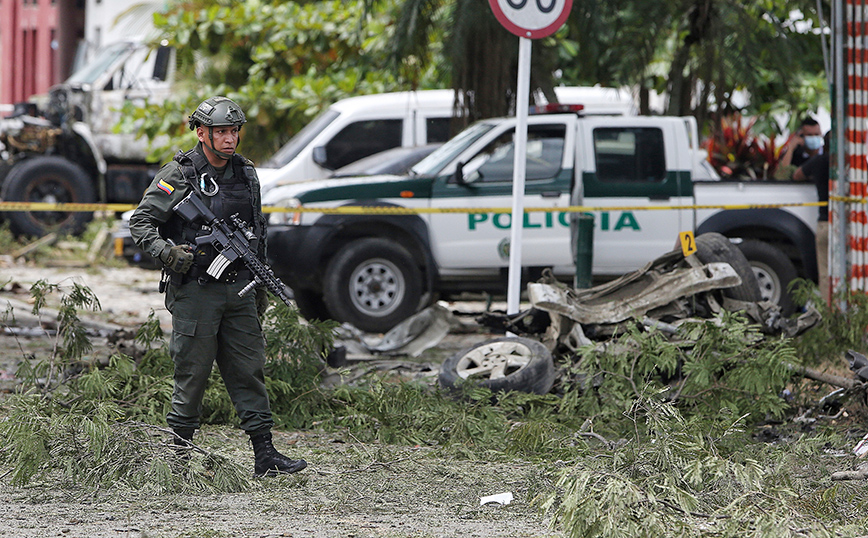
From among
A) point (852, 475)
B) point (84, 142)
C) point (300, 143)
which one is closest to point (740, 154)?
point (300, 143)

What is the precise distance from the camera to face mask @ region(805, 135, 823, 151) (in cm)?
1130

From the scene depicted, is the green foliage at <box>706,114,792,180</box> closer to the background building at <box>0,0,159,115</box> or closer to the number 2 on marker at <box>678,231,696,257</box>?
the number 2 on marker at <box>678,231,696,257</box>

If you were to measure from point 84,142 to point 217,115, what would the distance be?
37.2 feet

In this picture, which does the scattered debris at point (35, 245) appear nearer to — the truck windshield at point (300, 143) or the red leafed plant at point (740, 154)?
the truck windshield at point (300, 143)

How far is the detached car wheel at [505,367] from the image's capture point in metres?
6.21

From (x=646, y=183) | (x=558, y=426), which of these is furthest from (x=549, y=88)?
(x=558, y=426)

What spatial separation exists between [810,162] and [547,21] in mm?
3481

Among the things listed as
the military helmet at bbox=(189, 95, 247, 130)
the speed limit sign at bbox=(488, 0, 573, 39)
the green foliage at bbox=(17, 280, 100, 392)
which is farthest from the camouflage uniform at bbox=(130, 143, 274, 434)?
the speed limit sign at bbox=(488, 0, 573, 39)

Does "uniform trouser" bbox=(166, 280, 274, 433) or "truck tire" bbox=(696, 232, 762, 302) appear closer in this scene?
"uniform trouser" bbox=(166, 280, 274, 433)

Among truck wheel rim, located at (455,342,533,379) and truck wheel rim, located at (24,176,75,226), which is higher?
truck wheel rim, located at (24,176,75,226)

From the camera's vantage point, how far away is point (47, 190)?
14977 mm

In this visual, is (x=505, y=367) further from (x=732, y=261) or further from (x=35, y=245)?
(x=35, y=245)

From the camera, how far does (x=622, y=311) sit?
6.84 metres

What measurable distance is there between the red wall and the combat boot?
29.5 m
